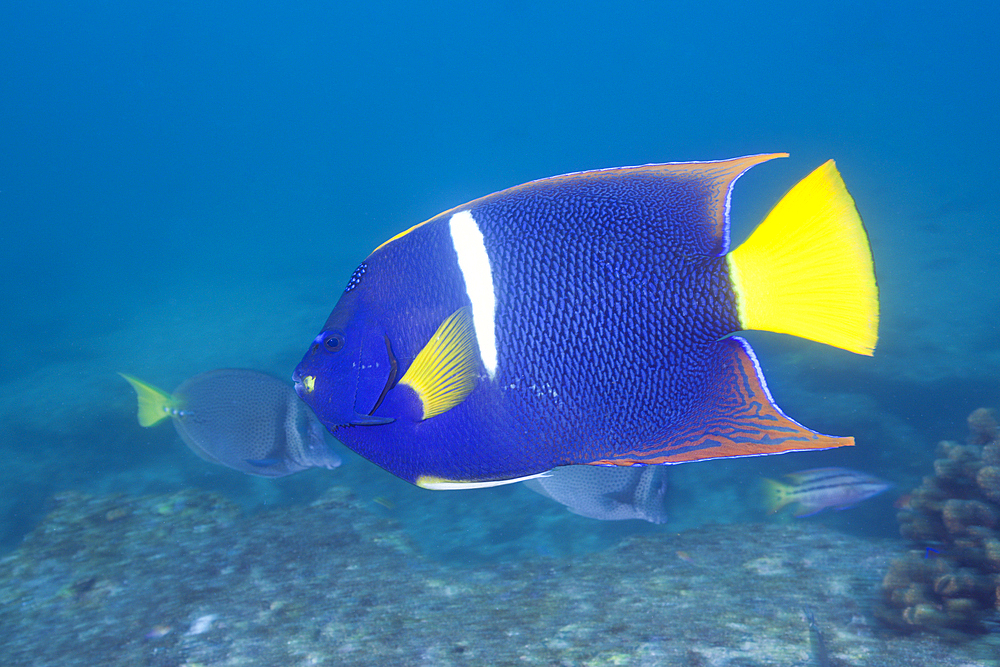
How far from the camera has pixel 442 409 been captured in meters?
0.82

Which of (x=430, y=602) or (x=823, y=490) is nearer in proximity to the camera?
(x=430, y=602)

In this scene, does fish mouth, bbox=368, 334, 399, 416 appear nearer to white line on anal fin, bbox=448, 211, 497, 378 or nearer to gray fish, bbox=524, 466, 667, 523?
white line on anal fin, bbox=448, 211, 497, 378

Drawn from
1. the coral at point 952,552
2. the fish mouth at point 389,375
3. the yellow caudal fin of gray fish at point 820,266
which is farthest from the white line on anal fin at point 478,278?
the coral at point 952,552

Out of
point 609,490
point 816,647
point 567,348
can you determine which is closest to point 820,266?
point 567,348

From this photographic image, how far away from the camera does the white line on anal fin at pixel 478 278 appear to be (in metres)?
0.85

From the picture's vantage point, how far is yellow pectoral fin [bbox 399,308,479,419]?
2.67 feet

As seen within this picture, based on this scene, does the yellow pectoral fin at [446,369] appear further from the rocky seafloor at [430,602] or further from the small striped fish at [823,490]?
the small striped fish at [823,490]

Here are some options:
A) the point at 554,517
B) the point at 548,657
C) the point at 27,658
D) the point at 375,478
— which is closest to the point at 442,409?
the point at 548,657

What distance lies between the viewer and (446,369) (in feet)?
2.70

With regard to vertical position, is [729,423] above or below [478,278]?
below

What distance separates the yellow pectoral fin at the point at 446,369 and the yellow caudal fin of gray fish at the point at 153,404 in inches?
87.1

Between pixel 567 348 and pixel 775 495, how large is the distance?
10.2 ft

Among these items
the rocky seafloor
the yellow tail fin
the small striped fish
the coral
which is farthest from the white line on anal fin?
the yellow tail fin

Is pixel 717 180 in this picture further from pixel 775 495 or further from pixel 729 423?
pixel 775 495
